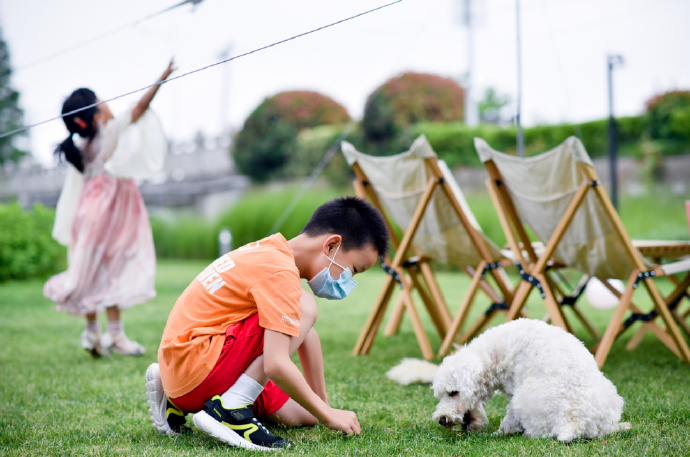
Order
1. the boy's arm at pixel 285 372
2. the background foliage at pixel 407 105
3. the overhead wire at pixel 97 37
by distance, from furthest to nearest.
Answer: the background foliage at pixel 407 105, the overhead wire at pixel 97 37, the boy's arm at pixel 285 372

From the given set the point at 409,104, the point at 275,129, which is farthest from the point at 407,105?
the point at 275,129

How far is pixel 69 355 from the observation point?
348 cm

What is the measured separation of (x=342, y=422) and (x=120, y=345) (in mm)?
2121

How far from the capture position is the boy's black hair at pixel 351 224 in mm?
1875

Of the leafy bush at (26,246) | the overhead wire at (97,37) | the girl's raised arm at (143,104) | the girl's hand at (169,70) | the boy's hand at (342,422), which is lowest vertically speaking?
the leafy bush at (26,246)

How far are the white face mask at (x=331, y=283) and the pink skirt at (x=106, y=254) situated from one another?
1.91m

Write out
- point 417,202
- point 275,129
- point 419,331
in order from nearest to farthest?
1. point 419,331
2. point 417,202
3. point 275,129

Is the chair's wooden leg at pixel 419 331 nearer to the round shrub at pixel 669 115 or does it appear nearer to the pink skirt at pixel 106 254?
the pink skirt at pixel 106 254

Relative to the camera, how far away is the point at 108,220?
3.53 m

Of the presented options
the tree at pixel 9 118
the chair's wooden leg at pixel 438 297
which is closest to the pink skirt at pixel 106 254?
the chair's wooden leg at pixel 438 297

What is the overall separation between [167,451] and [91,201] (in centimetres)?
216

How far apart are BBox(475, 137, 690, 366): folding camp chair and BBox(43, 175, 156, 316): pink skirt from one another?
6.65 ft

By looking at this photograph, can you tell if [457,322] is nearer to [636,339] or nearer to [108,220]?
[636,339]

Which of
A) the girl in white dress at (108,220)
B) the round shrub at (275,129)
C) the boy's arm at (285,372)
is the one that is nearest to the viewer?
the boy's arm at (285,372)
